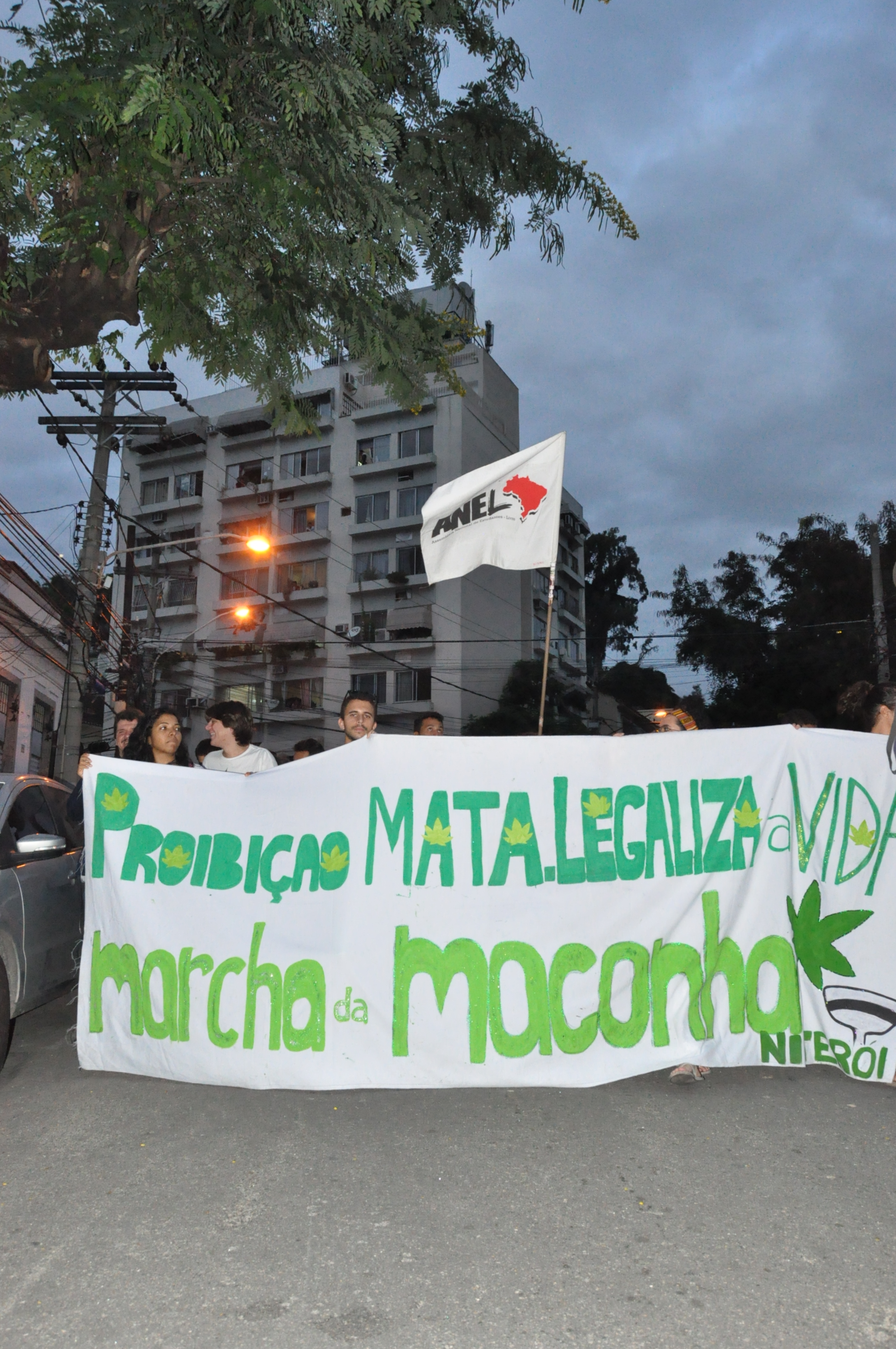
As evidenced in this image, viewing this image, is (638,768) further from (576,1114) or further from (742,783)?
(576,1114)

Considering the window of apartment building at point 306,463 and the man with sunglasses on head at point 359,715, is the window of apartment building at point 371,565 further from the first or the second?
the man with sunglasses on head at point 359,715

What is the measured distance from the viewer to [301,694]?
49.8 m

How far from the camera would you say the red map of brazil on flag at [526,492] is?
627cm

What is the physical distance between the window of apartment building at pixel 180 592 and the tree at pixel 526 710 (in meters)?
18.7

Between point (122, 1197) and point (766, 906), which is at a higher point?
point (766, 906)

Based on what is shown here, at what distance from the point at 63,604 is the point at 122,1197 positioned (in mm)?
19638

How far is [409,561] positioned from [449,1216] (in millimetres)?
46573

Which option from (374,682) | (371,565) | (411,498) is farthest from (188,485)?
(374,682)

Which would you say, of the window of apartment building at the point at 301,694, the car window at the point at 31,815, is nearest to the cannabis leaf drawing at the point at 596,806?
the car window at the point at 31,815

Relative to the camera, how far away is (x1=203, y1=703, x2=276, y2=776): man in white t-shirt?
5.69 m

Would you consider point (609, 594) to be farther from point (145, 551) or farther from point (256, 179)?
point (256, 179)

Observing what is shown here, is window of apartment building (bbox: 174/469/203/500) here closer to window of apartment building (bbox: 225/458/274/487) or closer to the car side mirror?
window of apartment building (bbox: 225/458/274/487)

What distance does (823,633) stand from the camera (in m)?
→ 32.7

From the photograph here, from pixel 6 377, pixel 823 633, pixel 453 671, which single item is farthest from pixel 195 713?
pixel 6 377
